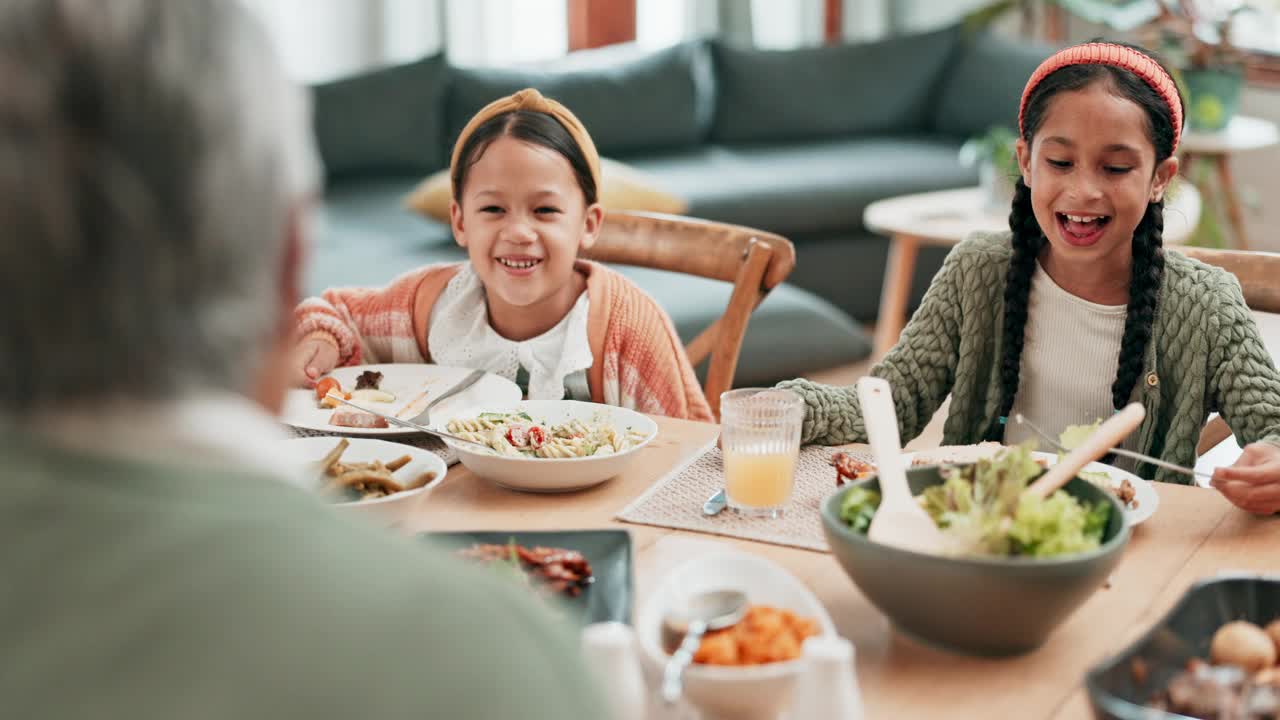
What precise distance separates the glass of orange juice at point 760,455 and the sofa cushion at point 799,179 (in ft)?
10.1

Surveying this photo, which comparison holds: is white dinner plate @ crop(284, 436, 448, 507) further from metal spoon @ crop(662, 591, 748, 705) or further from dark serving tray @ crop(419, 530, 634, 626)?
metal spoon @ crop(662, 591, 748, 705)

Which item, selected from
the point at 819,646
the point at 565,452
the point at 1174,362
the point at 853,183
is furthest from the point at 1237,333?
the point at 853,183

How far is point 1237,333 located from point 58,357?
4.89 feet

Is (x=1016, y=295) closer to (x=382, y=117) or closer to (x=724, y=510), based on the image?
(x=724, y=510)

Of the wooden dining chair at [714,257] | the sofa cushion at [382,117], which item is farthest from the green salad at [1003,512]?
the sofa cushion at [382,117]

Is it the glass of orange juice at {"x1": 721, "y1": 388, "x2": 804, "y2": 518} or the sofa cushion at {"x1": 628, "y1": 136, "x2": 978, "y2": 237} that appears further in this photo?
the sofa cushion at {"x1": 628, "y1": 136, "x2": 978, "y2": 237}

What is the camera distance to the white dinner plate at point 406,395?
5.29 feet

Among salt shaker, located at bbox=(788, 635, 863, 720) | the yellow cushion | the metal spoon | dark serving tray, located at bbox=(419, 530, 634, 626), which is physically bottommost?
the yellow cushion

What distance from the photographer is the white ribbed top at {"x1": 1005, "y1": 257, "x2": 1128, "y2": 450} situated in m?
1.81

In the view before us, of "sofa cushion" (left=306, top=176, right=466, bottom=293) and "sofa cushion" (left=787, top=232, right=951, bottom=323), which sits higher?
"sofa cushion" (left=306, top=176, right=466, bottom=293)

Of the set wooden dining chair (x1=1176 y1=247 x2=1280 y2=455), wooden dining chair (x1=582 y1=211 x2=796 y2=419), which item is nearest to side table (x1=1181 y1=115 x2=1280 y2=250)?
wooden dining chair (x1=1176 y1=247 x2=1280 y2=455)

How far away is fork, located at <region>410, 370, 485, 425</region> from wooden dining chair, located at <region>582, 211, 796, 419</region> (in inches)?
16.3

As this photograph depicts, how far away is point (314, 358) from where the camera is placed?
190 cm

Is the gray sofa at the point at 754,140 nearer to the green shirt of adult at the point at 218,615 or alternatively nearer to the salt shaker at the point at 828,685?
the salt shaker at the point at 828,685
